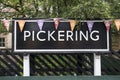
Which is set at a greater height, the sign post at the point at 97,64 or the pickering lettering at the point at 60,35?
the pickering lettering at the point at 60,35

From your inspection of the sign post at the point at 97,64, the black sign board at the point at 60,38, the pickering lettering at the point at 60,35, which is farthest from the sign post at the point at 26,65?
the sign post at the point at 97,64

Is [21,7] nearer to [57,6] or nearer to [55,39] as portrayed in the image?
[57,6]

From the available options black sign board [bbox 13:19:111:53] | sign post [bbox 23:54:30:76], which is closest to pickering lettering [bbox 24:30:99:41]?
black sign board [bbox 13:19:111:53]

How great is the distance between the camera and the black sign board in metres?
9.16

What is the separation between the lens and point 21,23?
9125mm

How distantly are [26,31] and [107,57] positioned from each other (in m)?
2.33

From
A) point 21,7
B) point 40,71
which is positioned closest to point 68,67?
A: point 40,71

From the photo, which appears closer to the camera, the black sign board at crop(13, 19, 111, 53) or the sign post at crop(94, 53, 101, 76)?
the black sign board at crop(13, 19, 111, 53)

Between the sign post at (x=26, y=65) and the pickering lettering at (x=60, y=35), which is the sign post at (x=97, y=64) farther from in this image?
the sign post at (x=26, y=65)

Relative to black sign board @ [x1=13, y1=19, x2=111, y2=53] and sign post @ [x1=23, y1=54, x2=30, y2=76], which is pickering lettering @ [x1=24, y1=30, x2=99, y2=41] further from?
sign post @ [x1=23, y1=54, x2=30, y2=76]

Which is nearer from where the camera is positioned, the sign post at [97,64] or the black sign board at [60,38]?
the black sign board at [60,38]

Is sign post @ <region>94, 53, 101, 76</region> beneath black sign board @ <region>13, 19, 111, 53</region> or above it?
beneath

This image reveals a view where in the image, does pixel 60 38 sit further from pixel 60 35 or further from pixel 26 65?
pixel 26 65

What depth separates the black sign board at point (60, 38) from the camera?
9.16 m
